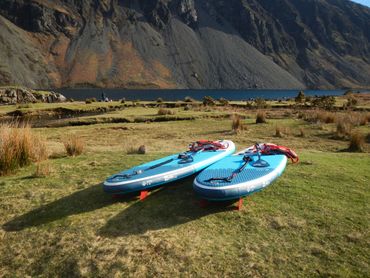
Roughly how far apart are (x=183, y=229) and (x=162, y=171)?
1795 mm

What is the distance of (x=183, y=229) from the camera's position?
5844 mm

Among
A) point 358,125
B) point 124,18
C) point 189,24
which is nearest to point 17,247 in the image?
point 358,125

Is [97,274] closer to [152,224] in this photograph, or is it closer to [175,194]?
[152,224]

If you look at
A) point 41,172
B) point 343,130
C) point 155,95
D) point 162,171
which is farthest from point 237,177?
point 155,95

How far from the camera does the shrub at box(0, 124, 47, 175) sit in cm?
904

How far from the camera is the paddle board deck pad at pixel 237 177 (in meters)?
6.16

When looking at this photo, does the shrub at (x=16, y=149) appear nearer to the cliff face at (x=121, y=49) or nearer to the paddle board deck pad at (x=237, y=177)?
the paddle board deck pad at (x=237, y=177)

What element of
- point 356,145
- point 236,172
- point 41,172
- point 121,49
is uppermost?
point 236,172

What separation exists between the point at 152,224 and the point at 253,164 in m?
2.62

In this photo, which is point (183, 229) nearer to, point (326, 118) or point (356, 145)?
point (356, 145)

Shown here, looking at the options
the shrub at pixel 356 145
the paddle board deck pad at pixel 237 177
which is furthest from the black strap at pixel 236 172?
the shrub at pixel 356 145

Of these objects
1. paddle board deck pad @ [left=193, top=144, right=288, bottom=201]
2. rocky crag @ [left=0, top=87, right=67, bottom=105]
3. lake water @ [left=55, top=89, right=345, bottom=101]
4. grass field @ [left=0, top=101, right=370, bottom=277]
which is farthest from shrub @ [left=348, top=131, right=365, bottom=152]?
lake water @ [left=55, top=89, right=345, bottom=101]

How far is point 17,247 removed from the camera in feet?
18.8

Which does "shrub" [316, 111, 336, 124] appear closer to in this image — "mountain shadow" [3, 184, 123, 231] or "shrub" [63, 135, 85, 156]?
"shrub" [63, 135, 85, 156]
